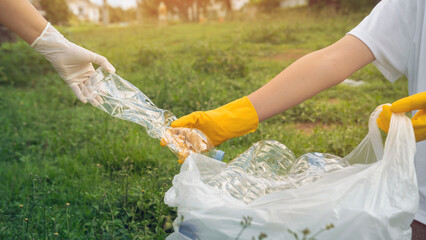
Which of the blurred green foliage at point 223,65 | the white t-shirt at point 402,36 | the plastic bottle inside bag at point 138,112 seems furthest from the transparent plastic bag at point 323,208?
the blurred green foliage at point 223,65

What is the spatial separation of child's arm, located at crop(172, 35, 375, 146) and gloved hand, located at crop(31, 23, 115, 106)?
20.7 inches

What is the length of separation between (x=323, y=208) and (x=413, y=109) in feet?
1.53

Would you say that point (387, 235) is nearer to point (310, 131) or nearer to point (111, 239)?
point (111, 239)

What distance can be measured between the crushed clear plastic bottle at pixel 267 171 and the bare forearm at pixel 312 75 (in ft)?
0.66

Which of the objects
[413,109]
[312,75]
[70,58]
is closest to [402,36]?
[312,75]

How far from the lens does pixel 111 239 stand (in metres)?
1.86

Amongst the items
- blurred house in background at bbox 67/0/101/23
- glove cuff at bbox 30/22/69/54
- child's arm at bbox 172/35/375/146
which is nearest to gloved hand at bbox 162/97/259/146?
child's arm at bbox 172/35/375/146

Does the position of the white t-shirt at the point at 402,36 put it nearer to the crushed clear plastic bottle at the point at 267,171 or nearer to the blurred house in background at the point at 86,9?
the crushed clear plastic bottle at the point at 267,171

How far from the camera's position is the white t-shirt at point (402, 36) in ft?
5.39

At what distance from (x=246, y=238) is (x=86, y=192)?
5.33 ft

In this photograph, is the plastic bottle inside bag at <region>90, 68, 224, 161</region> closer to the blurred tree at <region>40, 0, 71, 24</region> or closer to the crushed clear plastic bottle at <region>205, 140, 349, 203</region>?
the crushed clear plastic bottle at <region>205, 140, 349, 203</region>

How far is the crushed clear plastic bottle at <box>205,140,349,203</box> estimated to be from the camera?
54.4 inches

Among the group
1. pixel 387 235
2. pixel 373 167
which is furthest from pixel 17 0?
pixel 387 235

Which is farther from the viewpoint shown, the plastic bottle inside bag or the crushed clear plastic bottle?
the plastic bottle inside bag
